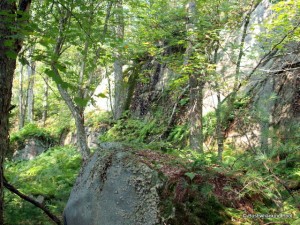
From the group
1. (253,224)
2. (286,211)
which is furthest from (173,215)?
(286,211)

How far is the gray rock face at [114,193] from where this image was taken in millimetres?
3182

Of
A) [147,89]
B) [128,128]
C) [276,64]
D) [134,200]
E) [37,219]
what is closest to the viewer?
[134,200]

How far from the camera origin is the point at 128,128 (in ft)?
35.5

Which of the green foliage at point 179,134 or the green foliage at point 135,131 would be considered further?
the green foliage at point 135,131

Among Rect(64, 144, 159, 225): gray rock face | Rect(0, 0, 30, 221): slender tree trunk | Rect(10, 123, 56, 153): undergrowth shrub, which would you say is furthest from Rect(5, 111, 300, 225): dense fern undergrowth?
Rect(10, 123, 56, 153): undergrowth shrub

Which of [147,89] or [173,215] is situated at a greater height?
[147,89]

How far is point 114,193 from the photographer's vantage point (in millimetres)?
3441

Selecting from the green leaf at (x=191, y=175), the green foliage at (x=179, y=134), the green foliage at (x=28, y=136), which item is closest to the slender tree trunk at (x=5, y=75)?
the green leaf at (x=191, y=175)

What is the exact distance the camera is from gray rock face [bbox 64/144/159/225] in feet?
10.4

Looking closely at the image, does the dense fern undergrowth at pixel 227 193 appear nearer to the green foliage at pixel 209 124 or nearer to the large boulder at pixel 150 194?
the large boulder at pixel 150 194

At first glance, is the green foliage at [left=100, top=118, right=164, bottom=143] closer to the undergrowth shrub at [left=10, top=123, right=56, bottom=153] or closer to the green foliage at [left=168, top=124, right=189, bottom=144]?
the green foliage at [left=168, top=124, right=189, bottom=144]

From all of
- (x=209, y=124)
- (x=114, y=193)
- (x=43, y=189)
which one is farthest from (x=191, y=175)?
(x=209, y=124)

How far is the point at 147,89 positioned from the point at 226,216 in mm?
9231

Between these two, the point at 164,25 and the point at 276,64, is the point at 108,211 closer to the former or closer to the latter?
the point at 164,25
